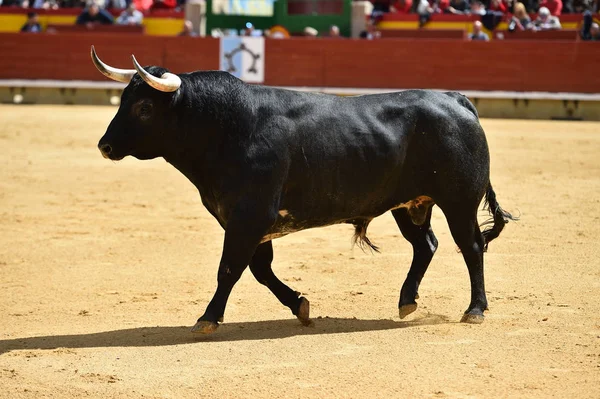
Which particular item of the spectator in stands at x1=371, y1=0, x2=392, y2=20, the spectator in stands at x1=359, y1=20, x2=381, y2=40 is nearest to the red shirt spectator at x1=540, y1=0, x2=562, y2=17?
the spectator in stands at x1=359, y1=20, x2=381, y2=40

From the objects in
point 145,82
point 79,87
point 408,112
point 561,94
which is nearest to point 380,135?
point 408,112

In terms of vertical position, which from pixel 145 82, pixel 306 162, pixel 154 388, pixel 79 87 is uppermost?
pixel 145 82

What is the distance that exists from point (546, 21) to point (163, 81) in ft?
49.0

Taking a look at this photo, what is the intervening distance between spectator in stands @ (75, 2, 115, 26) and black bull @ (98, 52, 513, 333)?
16.7m

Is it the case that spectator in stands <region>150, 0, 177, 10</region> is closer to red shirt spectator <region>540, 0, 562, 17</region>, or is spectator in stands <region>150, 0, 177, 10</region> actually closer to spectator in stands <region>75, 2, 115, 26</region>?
spectator in stands <region>75, 2, 115, 26</region>

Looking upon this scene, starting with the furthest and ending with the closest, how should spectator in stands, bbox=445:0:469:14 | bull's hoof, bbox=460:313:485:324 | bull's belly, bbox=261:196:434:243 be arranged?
spectator in stands, bbox=445:0:469:14
bull's hoof, bbox=460:313:485:324
bull's belly, bbox=261:196:434:243

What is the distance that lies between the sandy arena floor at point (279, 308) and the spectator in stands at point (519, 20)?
28.2ft

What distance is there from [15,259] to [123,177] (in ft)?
14.4

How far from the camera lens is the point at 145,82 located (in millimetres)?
5180

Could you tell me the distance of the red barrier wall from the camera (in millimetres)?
18578

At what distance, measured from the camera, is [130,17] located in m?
21.5

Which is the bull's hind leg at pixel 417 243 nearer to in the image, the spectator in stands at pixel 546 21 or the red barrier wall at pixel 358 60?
the red barrier wall at pixel 358 60

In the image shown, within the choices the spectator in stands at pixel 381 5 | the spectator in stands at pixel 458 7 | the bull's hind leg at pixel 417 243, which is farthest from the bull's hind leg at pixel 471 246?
the spectator in stands at pixel 381 5

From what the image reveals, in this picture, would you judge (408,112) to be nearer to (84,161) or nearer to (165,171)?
(165,171)
